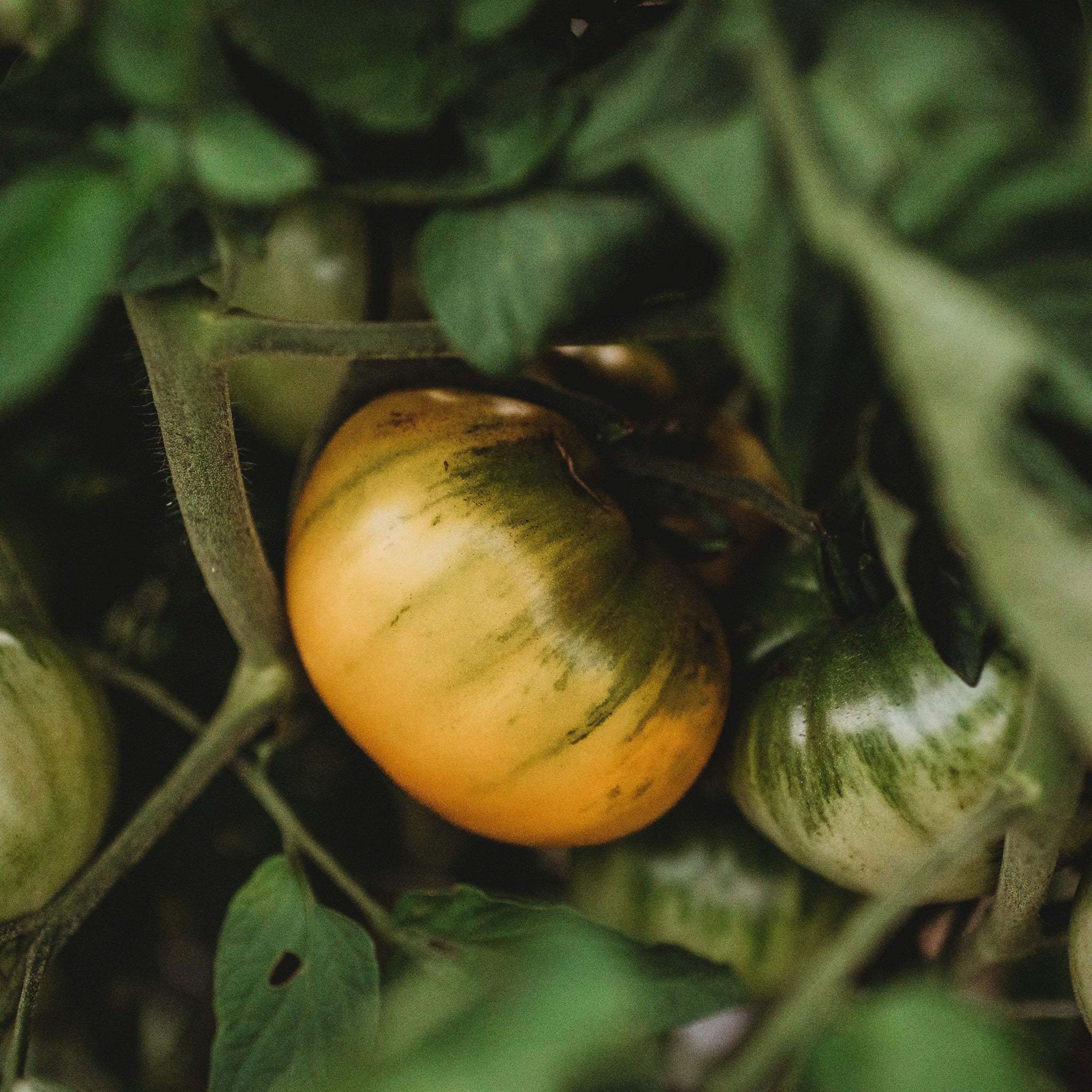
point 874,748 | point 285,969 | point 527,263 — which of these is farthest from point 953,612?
point 285,969

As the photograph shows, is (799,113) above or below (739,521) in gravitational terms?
above

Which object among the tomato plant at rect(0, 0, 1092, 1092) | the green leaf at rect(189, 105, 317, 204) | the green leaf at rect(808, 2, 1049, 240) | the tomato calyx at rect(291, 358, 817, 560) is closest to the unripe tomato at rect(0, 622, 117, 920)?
the tomato plant at rect(0, 0, 1092, 1092)

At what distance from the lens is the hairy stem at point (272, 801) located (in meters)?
0.38

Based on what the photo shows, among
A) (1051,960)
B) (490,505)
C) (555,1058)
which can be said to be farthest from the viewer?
(1051,960)

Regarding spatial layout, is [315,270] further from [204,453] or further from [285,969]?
[285,969]

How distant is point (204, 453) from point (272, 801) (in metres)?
0.17

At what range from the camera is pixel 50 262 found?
0.20 meters

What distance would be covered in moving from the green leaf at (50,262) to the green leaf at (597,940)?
227 millimetres

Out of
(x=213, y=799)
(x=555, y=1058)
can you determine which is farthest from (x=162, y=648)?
(x=555, y=1058)

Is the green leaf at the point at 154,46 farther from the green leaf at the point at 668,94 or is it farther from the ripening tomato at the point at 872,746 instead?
the ripening tomato at the point at 872,746

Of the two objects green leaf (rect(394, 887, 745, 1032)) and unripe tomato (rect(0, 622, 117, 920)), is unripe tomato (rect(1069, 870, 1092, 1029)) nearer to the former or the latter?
green leaf (rect(394, 887, 745, 1032))

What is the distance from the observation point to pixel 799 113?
0.19 meters

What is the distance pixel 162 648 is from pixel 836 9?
45cm

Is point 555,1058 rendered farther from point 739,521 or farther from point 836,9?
point 739,521
